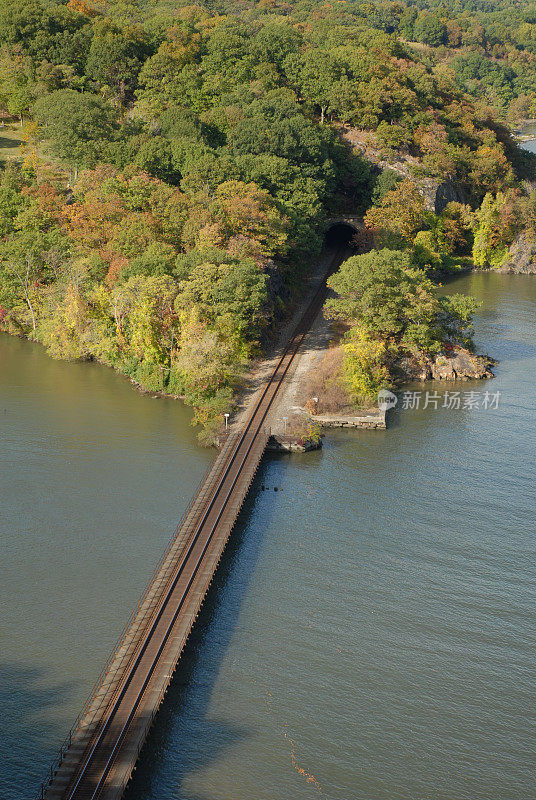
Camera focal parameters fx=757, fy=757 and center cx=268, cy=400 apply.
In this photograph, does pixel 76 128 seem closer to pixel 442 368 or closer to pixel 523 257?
pixel 442 368

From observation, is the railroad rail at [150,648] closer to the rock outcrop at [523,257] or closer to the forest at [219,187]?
the forest at [219,187]

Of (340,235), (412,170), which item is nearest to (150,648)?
(340,235)

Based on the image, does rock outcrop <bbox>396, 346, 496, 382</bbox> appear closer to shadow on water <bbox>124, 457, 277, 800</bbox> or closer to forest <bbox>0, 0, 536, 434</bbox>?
forest <bbox>0, 0, 536, 434</bbox>

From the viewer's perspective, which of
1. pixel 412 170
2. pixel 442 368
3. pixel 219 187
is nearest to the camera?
pixel 442 368

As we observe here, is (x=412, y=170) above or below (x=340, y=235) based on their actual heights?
above

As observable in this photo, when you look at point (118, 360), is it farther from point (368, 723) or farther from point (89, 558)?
point (368, 723)

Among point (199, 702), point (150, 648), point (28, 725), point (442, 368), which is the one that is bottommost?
point (28, 725)

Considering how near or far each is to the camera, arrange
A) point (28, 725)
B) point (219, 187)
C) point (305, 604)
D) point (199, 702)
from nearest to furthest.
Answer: point (28, 725) < point (199, 702) < point (305, 604) < point (219, 187)

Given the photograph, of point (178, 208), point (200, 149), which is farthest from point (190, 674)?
point (200, 149)

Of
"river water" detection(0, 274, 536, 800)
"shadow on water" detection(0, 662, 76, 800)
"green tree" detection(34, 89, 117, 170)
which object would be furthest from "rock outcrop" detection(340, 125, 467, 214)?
"shadow on water" detection(0, 662, 76, 800)
